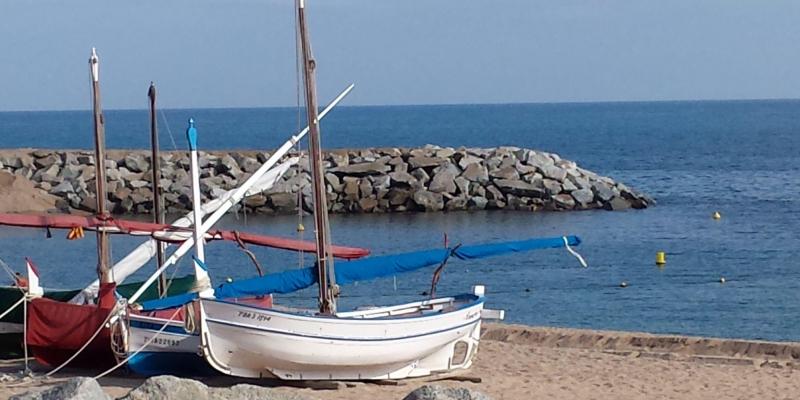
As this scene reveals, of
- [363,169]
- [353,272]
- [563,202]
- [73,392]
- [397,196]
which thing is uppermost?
[73,392]

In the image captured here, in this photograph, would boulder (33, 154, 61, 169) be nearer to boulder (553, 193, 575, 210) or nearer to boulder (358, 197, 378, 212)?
boulder (358, 197, 378, 212)

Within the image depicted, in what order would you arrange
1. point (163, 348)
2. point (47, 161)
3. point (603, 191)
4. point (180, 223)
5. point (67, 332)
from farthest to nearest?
1. point (47, 161)
2. point (603, 191)
3. point (180, 223)
4. point (67, 332)
5. point (163, 348)

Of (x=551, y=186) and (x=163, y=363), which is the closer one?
(x=163, y=363)

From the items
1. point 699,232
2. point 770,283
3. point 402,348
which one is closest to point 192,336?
point 402,348

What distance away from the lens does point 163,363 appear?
1677 centimetres

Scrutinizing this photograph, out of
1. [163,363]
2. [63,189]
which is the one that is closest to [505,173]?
[63,189]

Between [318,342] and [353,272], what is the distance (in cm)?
181

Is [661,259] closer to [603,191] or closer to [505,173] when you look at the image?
[603,191]

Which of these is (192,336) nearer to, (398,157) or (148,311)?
(148,311)

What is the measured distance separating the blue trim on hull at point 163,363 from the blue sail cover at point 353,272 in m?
0.82

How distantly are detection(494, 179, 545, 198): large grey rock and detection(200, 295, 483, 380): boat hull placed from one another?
28344 mm

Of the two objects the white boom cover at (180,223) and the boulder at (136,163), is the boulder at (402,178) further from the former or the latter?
the white boom cover at (180,223)

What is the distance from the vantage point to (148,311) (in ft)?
57.9

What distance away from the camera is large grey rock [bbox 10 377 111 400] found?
984 centimetres
